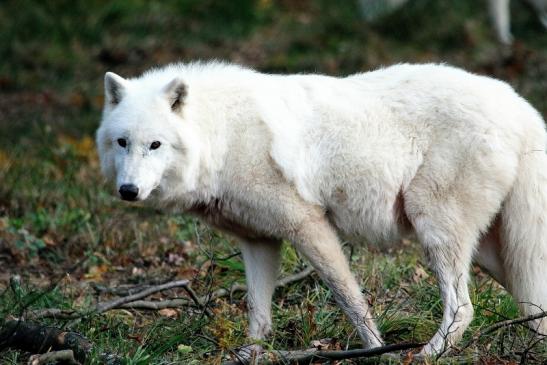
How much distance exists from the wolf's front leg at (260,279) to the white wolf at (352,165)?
0.09 ft

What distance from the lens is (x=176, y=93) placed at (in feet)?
17.0

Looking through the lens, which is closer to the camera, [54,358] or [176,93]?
[54,358]

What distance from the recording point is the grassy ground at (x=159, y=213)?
215 inches

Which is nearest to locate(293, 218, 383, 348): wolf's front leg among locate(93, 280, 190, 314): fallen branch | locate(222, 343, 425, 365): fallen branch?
locate(222, 343, 425, 365): fallen branch

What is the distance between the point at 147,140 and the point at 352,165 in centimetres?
117

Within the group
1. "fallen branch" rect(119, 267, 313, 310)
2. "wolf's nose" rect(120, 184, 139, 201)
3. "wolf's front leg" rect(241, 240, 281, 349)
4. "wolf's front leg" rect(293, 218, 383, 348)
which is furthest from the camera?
"fallen branch" rect(119, 267, 313, 310)

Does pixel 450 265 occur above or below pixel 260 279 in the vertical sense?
above

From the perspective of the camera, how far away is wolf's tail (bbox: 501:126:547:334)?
209 inches

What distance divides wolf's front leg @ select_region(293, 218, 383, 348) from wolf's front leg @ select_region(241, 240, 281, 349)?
0.44m

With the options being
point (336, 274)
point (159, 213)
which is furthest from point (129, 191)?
point (159, 213)

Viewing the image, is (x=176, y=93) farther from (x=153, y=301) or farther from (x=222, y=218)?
(x=153, y=301)

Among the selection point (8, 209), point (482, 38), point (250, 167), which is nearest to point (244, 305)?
point (250, 167)

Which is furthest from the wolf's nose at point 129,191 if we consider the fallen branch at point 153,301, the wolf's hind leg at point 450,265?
the wolf's hind leg at point 450,265

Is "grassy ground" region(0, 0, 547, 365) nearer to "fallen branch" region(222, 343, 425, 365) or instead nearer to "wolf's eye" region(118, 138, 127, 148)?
"fallen branch" region(222, 343, 425, 365)
